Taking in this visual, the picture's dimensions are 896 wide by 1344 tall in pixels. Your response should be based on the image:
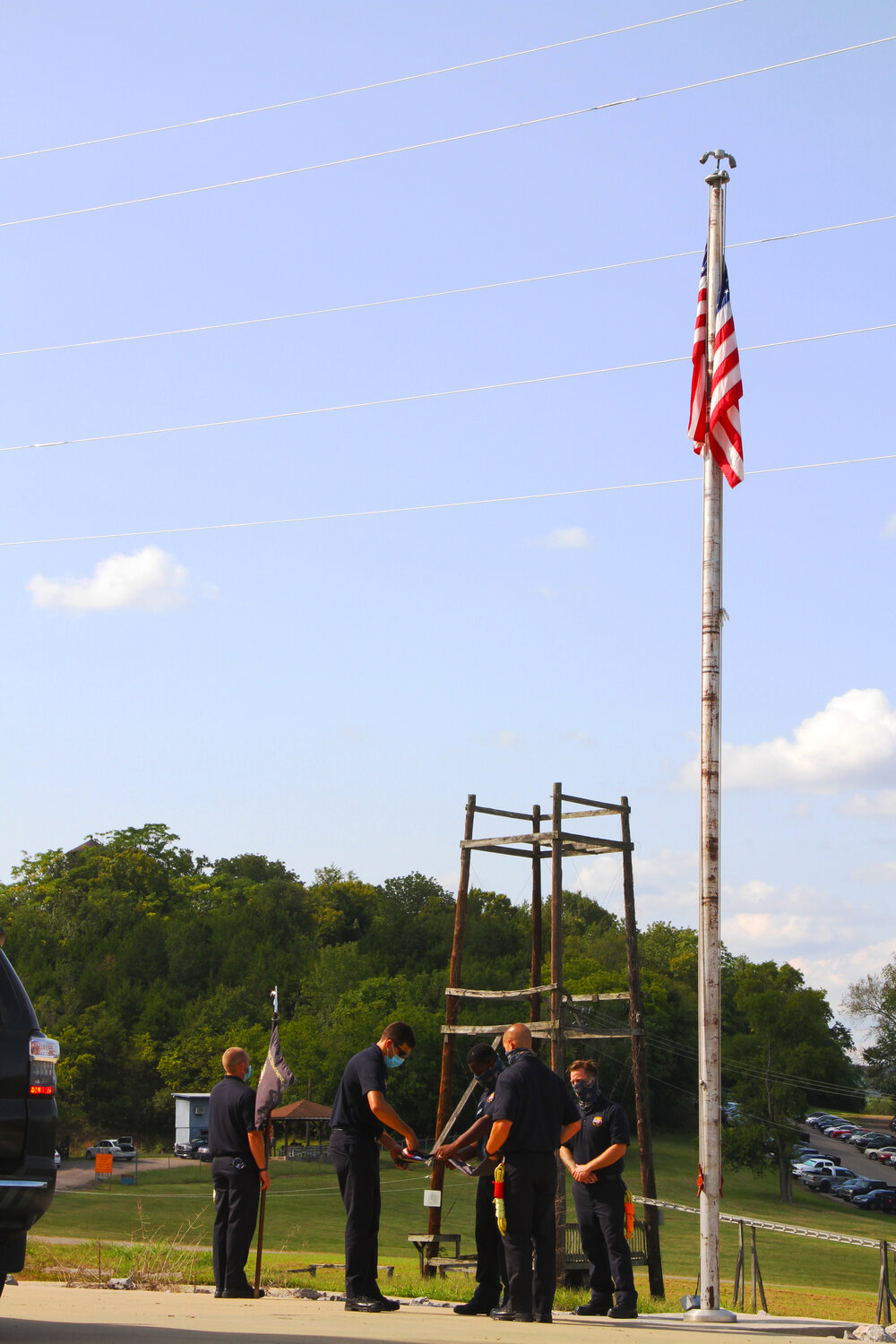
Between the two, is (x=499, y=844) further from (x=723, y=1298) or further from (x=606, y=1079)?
(x=606, y=1079)

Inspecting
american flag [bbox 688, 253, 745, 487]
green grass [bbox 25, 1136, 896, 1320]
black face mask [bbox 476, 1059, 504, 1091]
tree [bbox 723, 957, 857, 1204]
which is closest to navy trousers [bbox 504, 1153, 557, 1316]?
black face mask [bbox 476, 1059, 504, 1091]

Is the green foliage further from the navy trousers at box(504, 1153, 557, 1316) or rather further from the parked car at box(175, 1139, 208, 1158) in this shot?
the navy trousers at box(504, 1153, 557, 1316)

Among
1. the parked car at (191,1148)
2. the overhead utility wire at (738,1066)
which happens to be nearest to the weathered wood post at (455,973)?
the overhead utility wire at (738,1066)

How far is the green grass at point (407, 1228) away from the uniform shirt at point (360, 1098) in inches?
121

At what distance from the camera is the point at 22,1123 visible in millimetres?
6434

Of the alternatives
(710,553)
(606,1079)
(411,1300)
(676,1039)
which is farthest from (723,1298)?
(676,1039)

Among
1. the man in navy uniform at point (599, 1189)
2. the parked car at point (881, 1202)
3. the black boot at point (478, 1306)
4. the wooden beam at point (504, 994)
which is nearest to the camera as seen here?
the black boot at point (478, 1306)

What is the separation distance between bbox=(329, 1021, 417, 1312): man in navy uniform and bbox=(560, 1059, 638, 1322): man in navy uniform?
151 cm

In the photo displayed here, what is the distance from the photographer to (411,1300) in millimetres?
11805

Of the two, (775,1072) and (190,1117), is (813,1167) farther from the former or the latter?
(190,1117)

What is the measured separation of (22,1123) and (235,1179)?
412cm

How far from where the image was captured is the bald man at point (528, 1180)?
904 centimetres

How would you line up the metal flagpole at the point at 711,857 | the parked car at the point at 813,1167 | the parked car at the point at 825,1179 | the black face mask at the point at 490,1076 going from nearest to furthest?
the black face mask at the point at 490,1076 < the metal flagpole at the point at 711,857 < the parked car at the point at 825,1179 < the parked car at the point at 813,1167

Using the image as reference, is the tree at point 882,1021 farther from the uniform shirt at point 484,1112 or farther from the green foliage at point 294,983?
the uniform shirt at point 484,1112
